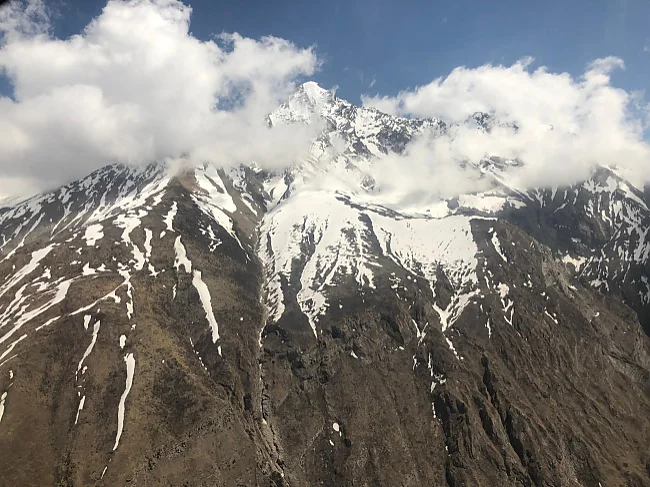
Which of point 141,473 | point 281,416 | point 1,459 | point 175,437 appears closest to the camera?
point 1,459

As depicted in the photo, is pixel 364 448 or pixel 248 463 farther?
pixel 364 448

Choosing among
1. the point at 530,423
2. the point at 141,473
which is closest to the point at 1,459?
the point at 141,473

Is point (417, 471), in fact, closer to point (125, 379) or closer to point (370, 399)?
point (370, 399)

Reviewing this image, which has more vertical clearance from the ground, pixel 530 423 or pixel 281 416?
pixel 281 416

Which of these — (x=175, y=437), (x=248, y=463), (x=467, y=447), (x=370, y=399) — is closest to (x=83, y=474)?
(x=175, y=437)

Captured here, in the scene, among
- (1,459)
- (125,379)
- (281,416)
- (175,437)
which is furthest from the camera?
(281,416)

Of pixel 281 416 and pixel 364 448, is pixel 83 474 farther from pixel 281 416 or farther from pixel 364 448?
pixel 364 448

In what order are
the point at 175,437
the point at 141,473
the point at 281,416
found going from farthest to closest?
the point at 281,416 → the point at 175,437 → the point at 141,473

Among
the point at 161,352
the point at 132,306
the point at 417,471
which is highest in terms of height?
the point at 132,306

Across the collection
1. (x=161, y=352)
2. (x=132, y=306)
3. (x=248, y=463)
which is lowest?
(x=248, y=463)
